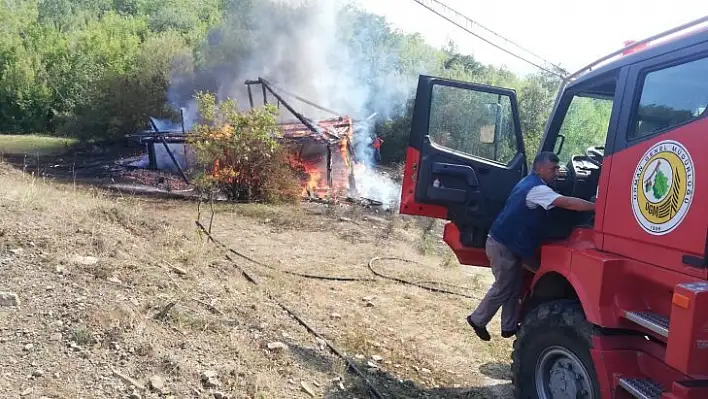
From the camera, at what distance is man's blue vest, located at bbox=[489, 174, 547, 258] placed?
415cm

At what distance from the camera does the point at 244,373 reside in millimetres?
4293

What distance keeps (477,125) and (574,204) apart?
1397mm

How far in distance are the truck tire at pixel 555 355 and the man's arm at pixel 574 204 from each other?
608 mm

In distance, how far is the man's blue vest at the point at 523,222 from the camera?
13.6 ft

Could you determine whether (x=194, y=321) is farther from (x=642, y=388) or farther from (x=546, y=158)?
(x=642, y=388)

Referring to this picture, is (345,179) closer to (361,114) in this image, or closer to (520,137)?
(361,114)

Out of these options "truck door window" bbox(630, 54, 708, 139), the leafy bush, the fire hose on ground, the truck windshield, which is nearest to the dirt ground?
the fire hose on ground

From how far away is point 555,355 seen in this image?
12.5 feet

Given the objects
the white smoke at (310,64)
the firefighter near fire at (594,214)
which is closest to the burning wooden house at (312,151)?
the white smoke at (310,64)

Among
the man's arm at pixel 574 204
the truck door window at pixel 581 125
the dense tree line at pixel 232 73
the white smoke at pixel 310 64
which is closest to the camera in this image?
the man's arm at pixel 574 204

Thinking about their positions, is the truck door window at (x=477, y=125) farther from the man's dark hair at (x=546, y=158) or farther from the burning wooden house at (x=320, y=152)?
the burning wooden house at (x=320, y=152)

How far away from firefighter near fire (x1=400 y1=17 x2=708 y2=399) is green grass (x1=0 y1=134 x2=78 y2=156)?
2249 centimetres

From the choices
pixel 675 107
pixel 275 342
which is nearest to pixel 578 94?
pixel 675 107

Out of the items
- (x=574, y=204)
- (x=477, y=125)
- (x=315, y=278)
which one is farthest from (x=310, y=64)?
(x=574, y=204)
